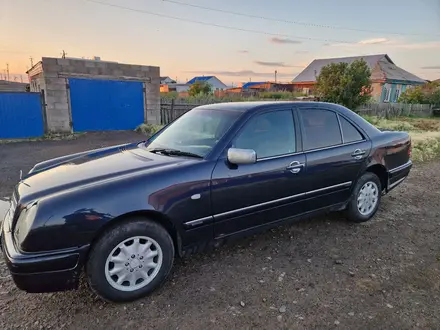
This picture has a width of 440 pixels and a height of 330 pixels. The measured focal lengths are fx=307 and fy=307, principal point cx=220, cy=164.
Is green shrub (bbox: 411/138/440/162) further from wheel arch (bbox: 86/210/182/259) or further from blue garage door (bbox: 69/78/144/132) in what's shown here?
blue garage door (bbox: 69/78/144/132)

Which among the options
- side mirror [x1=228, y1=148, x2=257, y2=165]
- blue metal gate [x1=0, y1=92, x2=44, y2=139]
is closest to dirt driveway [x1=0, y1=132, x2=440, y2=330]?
side mirror [x1=228, y1=148, x2=257, y2=165]

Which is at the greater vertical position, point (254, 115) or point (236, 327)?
point (254, 115)

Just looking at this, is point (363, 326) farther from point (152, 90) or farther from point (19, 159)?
point (152, 90)

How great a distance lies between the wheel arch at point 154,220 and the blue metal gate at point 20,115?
10.9m

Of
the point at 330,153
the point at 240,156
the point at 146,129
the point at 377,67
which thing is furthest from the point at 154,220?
Result: the point at 377,67

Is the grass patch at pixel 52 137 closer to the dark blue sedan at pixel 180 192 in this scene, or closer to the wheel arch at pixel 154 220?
the dark blue sedan at pixel 180 192

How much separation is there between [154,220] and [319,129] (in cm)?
217

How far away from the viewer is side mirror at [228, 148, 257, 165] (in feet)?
8.78

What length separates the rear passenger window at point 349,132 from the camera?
3779 mm

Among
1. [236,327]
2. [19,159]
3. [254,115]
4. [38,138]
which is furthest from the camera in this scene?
[38,138]

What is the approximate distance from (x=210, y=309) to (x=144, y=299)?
1.83ft

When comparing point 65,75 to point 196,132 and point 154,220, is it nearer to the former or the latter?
point 196,132

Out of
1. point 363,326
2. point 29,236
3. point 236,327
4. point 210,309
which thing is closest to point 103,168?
point 29,236

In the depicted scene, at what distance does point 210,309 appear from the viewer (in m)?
2.43
